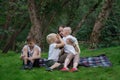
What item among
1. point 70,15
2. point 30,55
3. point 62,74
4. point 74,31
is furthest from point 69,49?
point 70,15

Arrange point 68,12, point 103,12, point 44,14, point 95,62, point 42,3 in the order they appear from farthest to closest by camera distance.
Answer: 1. point 68,12
2. point 44,14
3. point 42,3
4. point 103,12
5. point 95,62

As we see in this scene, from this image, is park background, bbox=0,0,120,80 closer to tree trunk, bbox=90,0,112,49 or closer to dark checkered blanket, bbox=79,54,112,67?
tree trunk, bbox=90,0,112,49

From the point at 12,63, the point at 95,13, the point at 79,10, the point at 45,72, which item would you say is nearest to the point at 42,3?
the point at 95,13

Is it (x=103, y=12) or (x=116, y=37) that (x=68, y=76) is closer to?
(x=103, y=12)

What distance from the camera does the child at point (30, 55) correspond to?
435 inches

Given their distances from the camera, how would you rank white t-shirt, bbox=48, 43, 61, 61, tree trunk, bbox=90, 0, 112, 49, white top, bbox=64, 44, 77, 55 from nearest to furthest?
white top, bbox=64, 44, 77, 55 < white t-shirt, bbox=48, 43, 61, 61 < tree trunk, bbox=90, 0, 112, 49

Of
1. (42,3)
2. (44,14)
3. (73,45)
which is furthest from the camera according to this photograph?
(44,14)

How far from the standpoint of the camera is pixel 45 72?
10.4 m

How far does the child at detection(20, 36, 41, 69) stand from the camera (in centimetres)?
1105

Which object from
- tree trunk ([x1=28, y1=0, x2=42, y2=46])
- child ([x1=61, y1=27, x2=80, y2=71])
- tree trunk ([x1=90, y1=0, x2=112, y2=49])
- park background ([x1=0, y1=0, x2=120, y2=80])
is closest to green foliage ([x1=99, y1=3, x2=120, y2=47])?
park background ([x1=0, y1=0, x2=120, y2=80])

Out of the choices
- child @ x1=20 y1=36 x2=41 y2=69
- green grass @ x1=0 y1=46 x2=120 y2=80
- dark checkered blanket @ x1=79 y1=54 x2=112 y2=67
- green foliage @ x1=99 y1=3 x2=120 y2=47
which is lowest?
green grass @ x1=0 y1=46 x2=120 y2=80

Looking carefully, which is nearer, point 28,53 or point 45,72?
point 45,72

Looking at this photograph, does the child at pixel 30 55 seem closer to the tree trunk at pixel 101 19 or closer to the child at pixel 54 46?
the child at pixel 54 46

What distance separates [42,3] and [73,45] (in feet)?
39.6
